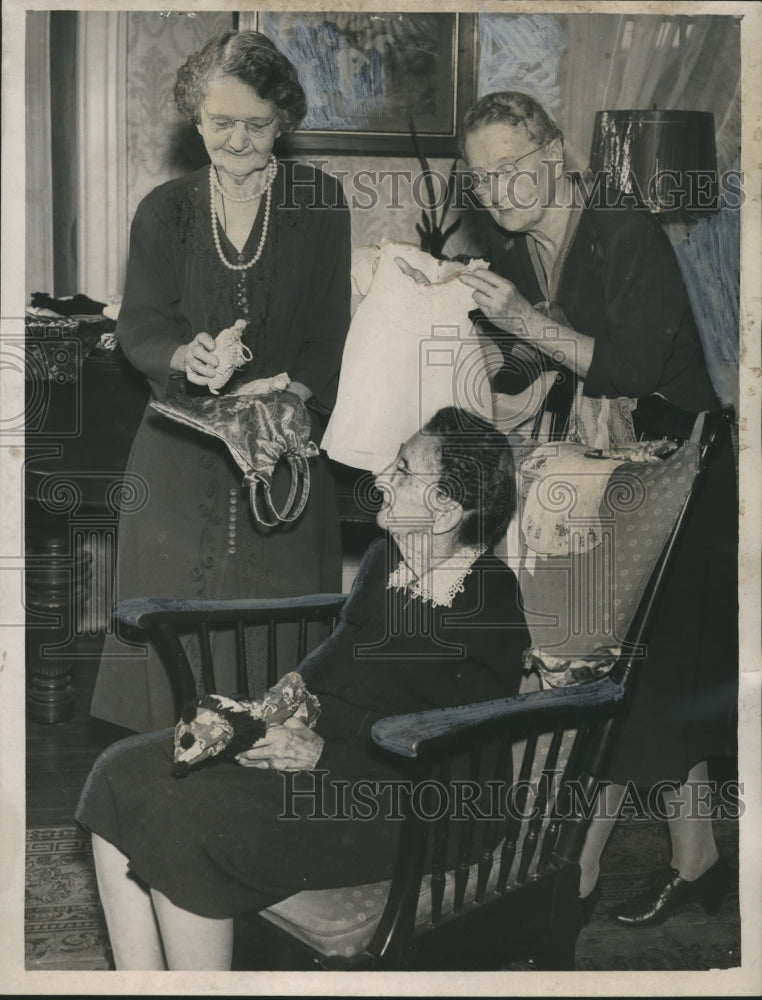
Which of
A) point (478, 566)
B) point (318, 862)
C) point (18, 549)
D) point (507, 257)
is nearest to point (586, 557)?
point (478, 566)

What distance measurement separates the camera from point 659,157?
2355 mm

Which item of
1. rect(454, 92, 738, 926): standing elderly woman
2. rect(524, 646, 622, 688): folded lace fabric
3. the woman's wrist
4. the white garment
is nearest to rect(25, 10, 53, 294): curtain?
the woman's wrist

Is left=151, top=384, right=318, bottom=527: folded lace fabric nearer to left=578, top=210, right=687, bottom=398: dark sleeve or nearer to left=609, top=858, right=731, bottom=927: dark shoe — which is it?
left=578, top=210, right=687, bottom=398: dark sleeve

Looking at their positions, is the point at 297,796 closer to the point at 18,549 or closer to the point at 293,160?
the point at 18,549

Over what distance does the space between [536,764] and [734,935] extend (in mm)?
659

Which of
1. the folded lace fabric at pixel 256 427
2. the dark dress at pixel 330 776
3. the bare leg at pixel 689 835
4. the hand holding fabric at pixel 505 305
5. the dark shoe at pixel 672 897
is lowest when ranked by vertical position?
the dark shoe at pixel 672 897

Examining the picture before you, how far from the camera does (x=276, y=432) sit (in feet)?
7.62

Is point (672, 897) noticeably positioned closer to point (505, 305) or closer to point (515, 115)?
point (505, 305)

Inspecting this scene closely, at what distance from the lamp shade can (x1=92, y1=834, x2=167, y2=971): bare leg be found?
176cm

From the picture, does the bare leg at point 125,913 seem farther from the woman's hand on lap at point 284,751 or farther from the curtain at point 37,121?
the curtain at point 37,121

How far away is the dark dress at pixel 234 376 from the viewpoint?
2.32 metres

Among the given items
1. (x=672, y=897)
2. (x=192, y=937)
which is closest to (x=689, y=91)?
(x=672, y=897)

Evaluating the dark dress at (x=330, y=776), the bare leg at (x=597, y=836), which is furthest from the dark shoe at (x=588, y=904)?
the dark dress at (x=330, y=776)

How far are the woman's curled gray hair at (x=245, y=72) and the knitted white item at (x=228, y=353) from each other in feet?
1.46
